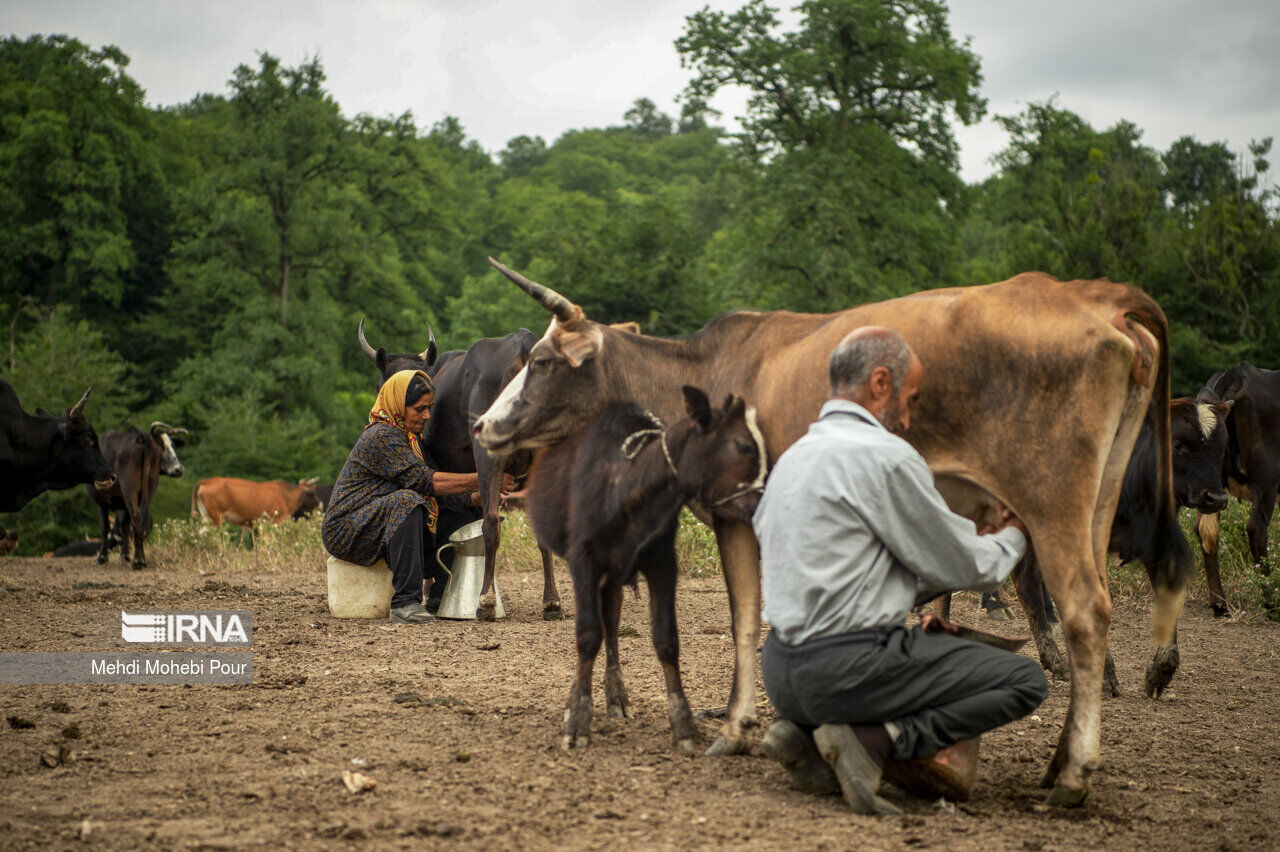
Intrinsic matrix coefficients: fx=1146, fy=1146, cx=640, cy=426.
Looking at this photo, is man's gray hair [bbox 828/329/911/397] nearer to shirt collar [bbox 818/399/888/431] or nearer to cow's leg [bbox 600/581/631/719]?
shirt collar [bbox 818/399/888/431]

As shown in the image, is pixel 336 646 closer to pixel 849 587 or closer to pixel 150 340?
pixel 849 587

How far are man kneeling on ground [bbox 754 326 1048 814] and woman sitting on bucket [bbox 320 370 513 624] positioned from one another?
4.76 meters

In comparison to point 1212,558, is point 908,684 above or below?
above

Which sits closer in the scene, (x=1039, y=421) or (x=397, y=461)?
(x=1039, y=421)

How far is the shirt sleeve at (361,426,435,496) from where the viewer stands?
28.3ft

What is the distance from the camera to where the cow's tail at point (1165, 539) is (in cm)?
493

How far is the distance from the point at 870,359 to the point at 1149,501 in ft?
14.7

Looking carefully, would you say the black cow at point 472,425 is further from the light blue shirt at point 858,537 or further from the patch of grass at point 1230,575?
the patch of grass at point 1230,575

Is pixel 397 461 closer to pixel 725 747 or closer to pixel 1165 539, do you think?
pixel 725 747

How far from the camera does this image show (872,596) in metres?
4.05

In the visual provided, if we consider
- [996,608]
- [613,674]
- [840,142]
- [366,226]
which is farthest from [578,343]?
[366,226]

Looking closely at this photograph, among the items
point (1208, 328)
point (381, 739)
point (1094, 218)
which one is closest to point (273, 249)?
point (1094, 218)

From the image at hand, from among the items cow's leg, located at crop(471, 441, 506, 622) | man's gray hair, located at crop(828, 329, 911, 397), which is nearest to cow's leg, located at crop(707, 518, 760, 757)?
man's gray hair, located at crop(828, 329, 911, 397)

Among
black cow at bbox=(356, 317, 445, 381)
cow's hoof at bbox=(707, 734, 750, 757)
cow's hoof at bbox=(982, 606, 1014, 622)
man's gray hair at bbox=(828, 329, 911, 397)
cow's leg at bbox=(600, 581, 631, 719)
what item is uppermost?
black cow at bbox=(356, 317, 445, 381)
